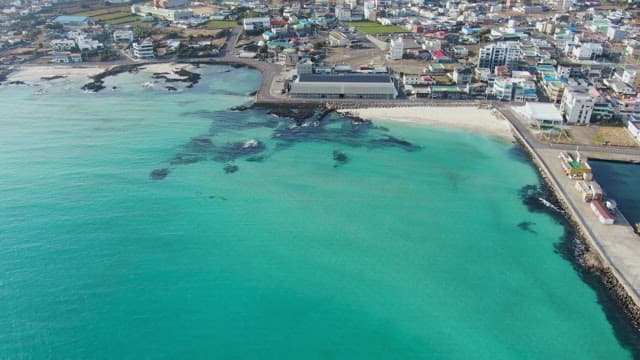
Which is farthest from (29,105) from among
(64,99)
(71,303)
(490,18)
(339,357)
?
(490,18)

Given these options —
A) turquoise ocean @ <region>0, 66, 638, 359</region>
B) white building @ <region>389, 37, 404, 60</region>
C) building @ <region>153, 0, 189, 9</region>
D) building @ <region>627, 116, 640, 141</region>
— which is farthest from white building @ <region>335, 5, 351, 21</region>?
building @ <region>627, 116, 640, 141</region>

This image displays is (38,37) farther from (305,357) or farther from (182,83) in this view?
(305,357)

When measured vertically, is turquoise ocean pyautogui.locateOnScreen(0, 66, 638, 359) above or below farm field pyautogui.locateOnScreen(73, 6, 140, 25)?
below

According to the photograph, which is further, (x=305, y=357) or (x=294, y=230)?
(x=294, y=230)

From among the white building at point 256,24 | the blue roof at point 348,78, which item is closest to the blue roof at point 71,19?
the white building at point 256,24

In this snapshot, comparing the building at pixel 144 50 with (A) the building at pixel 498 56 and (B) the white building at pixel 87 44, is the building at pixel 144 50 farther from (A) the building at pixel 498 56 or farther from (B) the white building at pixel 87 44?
(A) the building at pixel 498 56

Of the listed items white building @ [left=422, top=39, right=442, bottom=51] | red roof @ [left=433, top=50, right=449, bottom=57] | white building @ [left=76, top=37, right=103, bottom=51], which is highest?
white building @ [left=76, top=37, right=103, bottom=51]

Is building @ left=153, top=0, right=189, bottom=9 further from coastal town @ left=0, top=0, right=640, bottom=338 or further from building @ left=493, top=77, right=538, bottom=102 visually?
building @ left=493, top=77, right=538, bottom=102
